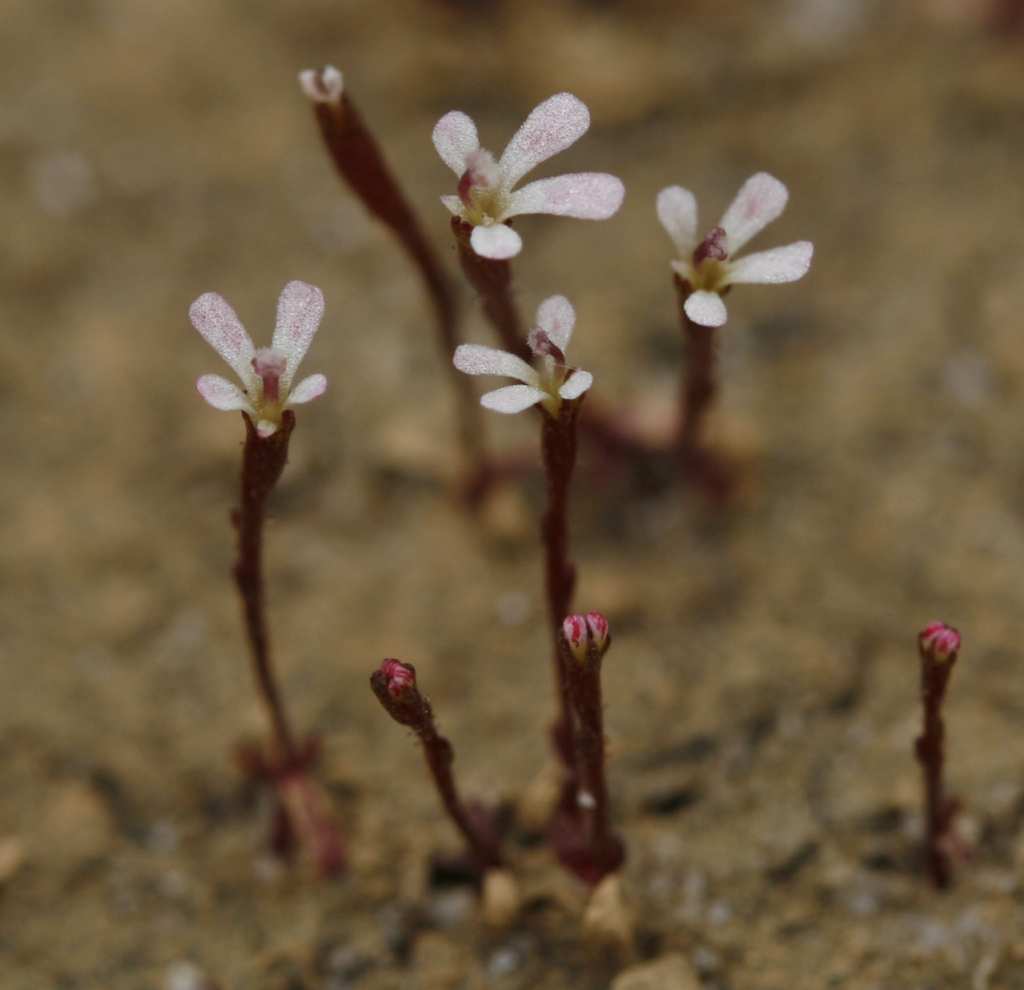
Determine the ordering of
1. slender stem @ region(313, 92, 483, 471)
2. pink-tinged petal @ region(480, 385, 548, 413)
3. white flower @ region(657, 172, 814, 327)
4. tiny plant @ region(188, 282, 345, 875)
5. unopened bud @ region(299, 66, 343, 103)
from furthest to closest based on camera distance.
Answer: slender stem @ region(313, 92, 483, 471)
unopened bud @ region(299, 66, 343, 103)
white flower @ region(657, 172, 814, 327)
tiny plant @ region(188, 282, 345, 875)
pink-tinged petal @ region(480, 385, 548, 413)

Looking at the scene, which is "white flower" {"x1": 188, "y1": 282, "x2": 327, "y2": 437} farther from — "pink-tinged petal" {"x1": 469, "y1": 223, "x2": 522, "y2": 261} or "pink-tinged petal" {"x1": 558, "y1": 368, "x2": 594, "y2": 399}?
"pink-tinged petal" {"x1": 558, "y1": 368, "x2": 594, "y2": 399}

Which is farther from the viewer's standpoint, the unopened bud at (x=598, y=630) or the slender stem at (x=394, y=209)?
the slender stem at (x=394, y=209)

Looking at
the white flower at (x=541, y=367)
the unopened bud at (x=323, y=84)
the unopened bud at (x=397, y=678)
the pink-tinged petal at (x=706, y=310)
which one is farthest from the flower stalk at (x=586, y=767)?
the unopened bud at (x=323, y=84)

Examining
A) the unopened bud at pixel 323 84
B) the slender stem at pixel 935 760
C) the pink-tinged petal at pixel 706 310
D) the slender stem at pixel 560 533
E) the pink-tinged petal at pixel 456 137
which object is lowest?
the slender stem at pixel 935 760

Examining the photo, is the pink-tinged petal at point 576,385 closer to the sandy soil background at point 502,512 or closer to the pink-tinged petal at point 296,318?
the pink-tinged petal at point 296,318

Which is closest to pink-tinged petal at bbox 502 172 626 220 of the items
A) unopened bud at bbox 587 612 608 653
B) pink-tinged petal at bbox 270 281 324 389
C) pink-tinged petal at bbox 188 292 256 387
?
pink-tinged petal at bbox 270 281 324 389

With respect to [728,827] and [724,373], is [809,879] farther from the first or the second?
[724,373]

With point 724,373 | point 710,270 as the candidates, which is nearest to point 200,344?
point 724,373
